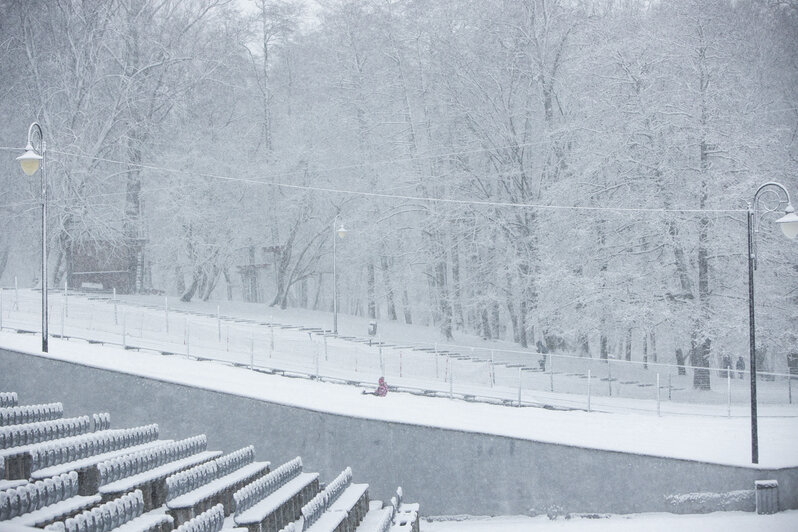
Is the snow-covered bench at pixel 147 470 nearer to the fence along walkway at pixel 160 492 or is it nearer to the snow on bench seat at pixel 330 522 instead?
the fence along walkway at pixel 160 492

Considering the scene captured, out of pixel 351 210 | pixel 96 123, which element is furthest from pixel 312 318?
pixel 96 123

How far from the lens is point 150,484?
37.3 ft

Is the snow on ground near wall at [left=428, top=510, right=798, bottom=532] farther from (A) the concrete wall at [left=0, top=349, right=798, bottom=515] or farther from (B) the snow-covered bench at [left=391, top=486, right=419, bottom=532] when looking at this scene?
(B) the snow-covered bench at [left=391, top=486, right=419, bottom=532]

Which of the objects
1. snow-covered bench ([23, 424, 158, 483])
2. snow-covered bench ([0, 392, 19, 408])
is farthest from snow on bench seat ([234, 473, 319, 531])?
snow-covered bench ([0, 392, 19, 408])

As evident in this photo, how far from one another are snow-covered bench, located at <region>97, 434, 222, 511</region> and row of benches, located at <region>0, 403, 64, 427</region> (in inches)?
86.6

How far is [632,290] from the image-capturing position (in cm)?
3088

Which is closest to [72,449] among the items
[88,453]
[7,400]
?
[88,453]

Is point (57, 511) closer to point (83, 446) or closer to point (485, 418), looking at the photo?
point (83, 446)

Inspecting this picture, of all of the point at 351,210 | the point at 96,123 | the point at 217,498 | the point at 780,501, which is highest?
the point at 96,123

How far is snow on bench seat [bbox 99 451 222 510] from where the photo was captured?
1054 centimetres

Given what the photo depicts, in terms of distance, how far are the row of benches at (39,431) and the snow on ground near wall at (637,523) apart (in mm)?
6043

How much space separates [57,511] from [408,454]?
7.99 meters

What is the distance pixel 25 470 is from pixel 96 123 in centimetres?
3523

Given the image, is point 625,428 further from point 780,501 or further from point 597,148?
point 597,148
